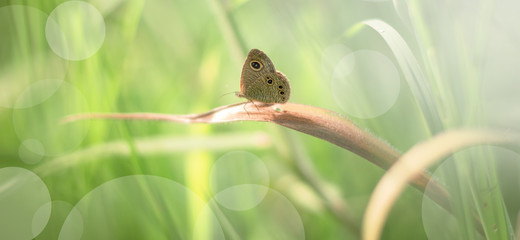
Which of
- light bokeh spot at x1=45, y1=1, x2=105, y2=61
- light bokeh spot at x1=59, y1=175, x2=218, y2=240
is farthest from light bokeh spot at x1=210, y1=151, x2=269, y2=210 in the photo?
light bokeh spot at x1=45, y1=1, x2=105, y2=61

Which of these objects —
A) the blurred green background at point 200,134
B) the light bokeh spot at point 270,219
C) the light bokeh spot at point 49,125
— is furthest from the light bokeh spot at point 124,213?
the light bokeh spot at point 49,125

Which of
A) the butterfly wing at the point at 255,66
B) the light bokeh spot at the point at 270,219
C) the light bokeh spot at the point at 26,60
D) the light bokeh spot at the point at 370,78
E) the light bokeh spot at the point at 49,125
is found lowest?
the light bokeh spot at the point at 270,219

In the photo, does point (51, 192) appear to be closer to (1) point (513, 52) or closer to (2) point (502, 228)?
(2) point (502, 228)

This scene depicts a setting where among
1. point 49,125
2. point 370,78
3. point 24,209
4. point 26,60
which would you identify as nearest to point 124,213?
point 24,209

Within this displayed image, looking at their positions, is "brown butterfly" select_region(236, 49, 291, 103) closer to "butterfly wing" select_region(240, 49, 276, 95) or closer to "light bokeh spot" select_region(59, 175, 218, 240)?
"butterfly wing" select_region(240, 49, 276, 95)

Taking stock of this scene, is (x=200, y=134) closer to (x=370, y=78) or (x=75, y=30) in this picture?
(x=75, y=30)

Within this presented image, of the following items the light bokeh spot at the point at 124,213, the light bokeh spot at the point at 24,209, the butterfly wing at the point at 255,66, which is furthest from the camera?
the light bokeh spot at the point at 24,209

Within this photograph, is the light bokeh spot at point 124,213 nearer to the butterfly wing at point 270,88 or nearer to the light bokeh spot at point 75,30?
the butterfly wing at point 270,88
